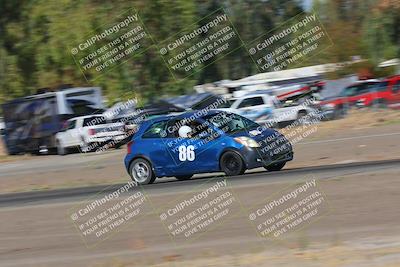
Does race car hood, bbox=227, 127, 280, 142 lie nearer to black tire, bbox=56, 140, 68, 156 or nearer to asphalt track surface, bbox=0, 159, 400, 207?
asphalt track surface, bbox=0, 159, 400, 207

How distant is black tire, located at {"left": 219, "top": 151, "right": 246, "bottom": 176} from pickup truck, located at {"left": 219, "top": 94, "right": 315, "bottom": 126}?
48.0ft

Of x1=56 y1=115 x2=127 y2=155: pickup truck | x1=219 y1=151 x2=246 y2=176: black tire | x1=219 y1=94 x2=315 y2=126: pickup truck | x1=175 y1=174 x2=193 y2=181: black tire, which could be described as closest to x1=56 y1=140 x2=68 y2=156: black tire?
x1=56 y1=115 x2=127 y2=155: pickup truck

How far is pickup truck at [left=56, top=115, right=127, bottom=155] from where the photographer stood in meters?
31.5

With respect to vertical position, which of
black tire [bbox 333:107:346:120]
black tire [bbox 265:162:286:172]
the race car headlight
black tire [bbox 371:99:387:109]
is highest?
the race car headlight

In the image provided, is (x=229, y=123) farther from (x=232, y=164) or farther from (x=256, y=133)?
(x=232, y=164)

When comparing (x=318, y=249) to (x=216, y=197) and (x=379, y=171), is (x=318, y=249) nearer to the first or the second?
(x=216, y=197)

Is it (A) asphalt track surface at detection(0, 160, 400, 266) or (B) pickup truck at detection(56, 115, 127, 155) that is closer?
(A) asphalt track surface at detection(0, 160, 400, 266)

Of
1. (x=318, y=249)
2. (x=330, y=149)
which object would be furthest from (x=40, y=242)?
(x=330, y=149)

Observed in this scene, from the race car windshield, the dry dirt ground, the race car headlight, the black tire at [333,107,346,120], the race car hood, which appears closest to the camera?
the race car headlight

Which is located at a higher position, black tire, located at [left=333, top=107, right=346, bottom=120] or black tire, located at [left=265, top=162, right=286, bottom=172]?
black tire, located at [left=265, top=162, right=286, bottom=172]

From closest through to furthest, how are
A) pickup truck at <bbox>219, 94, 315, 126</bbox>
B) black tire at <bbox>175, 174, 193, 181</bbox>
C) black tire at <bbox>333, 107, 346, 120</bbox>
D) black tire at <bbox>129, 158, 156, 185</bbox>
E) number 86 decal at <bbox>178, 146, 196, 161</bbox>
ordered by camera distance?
number 86 decal at <bbox>178, 146, 196, 161</bbox>, black tire at <bbox>129, 158, 156, 185</bbox>, black tire at <bbox>175, 174, 193, 181</bbox>, pickup truck at <bbox>219, 94, 315, 126</bbox>, black tire at <bbox>333, 107, 346, 120</bbox>

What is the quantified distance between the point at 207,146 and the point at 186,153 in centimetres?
52

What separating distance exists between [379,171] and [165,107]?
2116 centimetres

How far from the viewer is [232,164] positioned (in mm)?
17891
